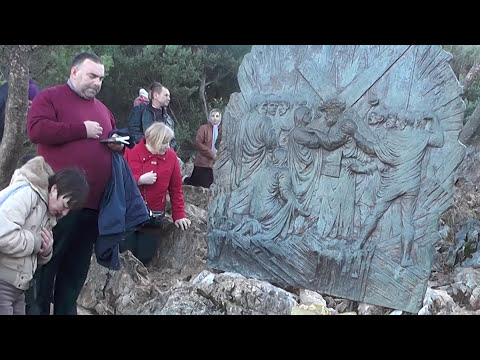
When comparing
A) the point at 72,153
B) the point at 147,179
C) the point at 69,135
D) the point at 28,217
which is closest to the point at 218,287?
the point at 147,179

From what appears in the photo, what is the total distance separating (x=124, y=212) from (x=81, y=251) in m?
0.40

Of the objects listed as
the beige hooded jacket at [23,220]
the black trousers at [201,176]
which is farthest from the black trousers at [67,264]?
the black trousers at [201,176]

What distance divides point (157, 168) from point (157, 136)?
0.31m

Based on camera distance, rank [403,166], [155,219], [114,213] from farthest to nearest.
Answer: [155,219]
[403,166]
[114,213]

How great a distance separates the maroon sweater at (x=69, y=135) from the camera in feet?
11.8

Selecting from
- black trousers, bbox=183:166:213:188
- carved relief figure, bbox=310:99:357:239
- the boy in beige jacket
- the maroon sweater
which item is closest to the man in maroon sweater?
the maroon sweater

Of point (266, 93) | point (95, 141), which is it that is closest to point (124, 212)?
point (95, 141)

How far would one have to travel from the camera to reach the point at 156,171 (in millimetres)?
4855

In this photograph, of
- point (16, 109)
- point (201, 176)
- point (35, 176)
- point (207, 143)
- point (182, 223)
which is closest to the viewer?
point (35, 176)

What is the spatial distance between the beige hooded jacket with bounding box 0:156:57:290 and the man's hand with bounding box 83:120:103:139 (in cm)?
63

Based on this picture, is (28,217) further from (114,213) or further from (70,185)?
(114,213)

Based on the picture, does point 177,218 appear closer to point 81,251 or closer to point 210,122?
point 81,251

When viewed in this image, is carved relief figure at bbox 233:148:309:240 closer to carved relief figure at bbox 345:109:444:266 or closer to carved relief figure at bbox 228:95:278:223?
carved relief figure at bbox 228:95:278:223

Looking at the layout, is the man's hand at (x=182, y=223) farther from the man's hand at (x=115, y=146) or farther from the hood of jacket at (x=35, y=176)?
the hood of jacket at (x=35, y=176)
